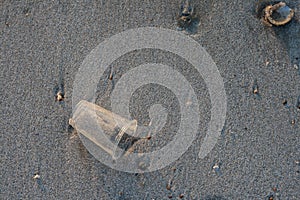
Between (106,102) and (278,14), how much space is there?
4.24 ft

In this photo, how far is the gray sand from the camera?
2752mm

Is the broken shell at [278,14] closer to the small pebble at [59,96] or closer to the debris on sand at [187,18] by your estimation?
the debris on sand at [187,18]

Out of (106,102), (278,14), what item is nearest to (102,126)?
(106,102)

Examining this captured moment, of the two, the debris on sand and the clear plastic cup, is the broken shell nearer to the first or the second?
the debris on sand

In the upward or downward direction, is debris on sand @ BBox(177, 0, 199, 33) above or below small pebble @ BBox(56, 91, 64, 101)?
above

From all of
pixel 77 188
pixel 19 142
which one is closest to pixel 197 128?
pixel 77 188

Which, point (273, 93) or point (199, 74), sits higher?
point (199, 74)

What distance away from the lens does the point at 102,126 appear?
271 cm

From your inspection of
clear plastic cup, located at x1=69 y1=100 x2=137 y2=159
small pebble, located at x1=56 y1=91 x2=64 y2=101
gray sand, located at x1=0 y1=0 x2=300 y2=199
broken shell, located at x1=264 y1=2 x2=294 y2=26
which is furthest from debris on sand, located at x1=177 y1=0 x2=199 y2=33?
small pebble, located at x1=56 y1=91 x2=64 y2=101

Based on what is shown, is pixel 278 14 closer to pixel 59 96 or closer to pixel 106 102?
pixel 106 102

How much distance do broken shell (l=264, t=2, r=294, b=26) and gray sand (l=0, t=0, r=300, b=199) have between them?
0.05m

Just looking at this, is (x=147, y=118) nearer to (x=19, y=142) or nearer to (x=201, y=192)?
(x=201, y=192)

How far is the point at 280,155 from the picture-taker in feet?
9.00

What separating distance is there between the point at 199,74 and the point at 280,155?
76 cm
